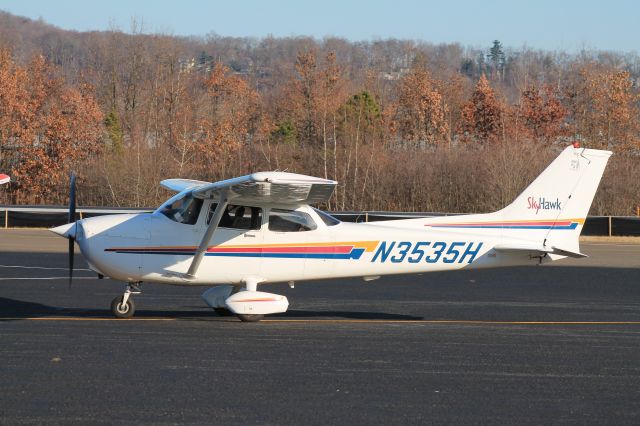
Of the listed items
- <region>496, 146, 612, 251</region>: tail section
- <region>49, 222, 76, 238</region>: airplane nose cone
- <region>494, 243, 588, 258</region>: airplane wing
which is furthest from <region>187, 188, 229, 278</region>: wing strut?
<region>496, 146, 612, 251</region>: tail section

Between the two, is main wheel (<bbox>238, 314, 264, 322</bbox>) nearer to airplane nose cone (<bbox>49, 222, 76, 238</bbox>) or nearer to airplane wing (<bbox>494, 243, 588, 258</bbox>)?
airplane nose cone (<bbox>49, 222, 76, 238</bbox>)

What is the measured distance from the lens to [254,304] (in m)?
13.0

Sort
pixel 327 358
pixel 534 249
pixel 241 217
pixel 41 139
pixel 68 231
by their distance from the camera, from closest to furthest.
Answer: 1. pixel 327 358
2. pixel 68 231
3. pixel 241 217
4. pixel 534 249
5. pixel 41 139

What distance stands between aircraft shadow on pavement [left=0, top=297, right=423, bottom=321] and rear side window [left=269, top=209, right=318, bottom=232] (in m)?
1.39

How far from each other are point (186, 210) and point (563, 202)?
5.35 meters

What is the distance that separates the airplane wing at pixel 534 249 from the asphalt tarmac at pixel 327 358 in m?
1.03

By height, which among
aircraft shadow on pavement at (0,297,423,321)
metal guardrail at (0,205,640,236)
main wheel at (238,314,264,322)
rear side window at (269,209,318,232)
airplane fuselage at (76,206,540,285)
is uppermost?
rear side window at (269,209,318,232)

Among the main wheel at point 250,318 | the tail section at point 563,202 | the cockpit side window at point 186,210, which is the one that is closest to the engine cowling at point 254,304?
the main wheel at point 250,318

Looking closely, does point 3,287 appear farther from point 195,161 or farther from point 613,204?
point 195,161

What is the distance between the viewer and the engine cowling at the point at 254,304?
1299 cm

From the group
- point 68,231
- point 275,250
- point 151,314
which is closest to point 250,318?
point 275,250

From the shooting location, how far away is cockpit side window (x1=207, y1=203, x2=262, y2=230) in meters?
13.5

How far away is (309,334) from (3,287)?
306 inches

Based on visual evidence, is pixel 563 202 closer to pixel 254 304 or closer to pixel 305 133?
pixel 254 304
